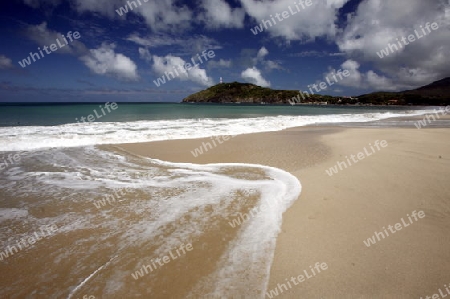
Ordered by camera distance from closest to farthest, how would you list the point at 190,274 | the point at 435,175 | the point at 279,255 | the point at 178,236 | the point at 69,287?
the point at 69,287 → the point at 190,274 → the point at 279,255 → the point at 178,236 → the point at 435,175

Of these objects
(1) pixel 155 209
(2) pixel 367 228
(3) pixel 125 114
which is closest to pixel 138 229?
(1) pixel 155 209

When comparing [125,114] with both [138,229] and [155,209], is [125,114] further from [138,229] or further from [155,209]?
[138,229]

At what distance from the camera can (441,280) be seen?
2967 mm

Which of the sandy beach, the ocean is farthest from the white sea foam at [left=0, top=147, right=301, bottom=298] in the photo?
the sandy beach

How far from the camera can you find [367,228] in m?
4.12

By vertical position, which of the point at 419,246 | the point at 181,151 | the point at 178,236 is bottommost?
the point at 419,246

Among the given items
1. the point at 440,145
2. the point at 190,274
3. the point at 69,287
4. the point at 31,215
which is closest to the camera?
the point at 69,287

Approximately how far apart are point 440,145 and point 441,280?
988 centimetres

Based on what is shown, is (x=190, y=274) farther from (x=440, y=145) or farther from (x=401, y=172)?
→ (x=440, y=145)

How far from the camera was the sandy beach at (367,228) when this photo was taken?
296 cm

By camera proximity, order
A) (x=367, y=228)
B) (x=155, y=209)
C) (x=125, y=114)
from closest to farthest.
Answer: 1. (x=367, y=228)
2. (x=155, y=209)
3. (x=125, y=114)

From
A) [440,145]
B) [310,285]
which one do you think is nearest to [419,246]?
[310,285]

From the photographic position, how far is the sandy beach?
116 inches

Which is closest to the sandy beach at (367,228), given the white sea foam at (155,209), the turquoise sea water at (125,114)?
the white sea foam at (155,209)
